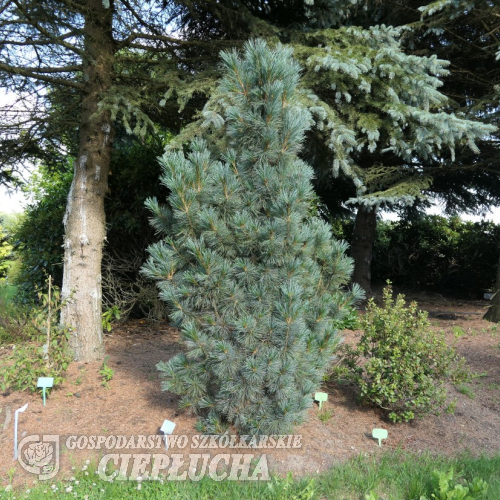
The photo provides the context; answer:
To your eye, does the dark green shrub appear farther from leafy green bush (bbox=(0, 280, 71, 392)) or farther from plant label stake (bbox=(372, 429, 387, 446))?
leafy green bush (bbox=(0, 280, 71, 392))

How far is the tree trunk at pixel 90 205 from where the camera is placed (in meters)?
4.70

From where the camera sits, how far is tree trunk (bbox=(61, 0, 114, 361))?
15.4ft

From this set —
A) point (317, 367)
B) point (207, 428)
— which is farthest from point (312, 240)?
point (207, 428)

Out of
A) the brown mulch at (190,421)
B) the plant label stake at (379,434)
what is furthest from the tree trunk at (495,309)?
the plant label stake at (379,434)

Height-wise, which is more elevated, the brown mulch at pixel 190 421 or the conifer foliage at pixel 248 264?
the conifer foliage at pixel 248 264

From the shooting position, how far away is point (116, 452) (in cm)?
314

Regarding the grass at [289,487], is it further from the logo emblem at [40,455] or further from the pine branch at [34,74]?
the pine branch at [34,74]

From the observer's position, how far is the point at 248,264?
3.08m

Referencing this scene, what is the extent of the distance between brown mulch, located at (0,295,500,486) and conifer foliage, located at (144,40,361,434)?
325 mm

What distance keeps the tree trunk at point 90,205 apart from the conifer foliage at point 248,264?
1.85 meters

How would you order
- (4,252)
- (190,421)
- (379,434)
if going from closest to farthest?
1. (379,434)
2. (190,421)
3. (4,252)

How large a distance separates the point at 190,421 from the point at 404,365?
1.74 meters

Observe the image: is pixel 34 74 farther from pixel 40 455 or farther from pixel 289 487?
pixel 289 487

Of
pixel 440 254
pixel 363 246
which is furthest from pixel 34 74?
pixel 440 254
